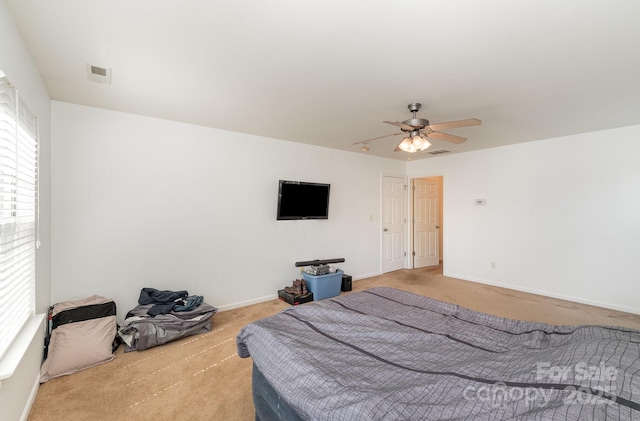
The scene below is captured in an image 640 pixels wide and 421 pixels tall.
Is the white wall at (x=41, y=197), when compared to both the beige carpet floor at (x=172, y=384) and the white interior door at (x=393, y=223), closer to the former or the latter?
the beige carpet floor at (x=172, y=384)

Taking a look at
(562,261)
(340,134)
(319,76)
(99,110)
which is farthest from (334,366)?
(562,261)

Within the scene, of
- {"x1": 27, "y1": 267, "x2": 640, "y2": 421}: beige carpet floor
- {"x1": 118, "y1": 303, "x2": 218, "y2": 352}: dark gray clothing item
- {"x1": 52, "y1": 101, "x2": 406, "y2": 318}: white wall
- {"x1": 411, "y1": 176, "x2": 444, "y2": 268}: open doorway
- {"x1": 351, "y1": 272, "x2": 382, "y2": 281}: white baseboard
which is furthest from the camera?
{"x1": 411, "y1": 176, "x2": 444, "y2": 268}: open doorway

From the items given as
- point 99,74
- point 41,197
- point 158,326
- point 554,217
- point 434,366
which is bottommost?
point 158,326

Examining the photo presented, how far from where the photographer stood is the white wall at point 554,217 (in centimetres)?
353

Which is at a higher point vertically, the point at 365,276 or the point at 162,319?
the point at 162,319

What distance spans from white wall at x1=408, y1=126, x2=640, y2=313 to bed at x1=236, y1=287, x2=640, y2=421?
11.0 ft

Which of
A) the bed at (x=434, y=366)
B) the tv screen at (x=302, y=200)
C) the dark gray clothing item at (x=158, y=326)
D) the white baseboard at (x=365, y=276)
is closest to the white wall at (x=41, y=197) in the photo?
the dark gray clothing item at (x=158, y=326)

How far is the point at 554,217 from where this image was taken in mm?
4055

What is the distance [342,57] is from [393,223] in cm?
430

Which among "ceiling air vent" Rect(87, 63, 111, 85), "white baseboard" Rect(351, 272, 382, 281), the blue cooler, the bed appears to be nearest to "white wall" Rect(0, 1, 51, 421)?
"ceiling air vent" Rect(87, 63, 111, 85)

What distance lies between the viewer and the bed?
0.87m

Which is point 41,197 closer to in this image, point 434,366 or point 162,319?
point 162,319

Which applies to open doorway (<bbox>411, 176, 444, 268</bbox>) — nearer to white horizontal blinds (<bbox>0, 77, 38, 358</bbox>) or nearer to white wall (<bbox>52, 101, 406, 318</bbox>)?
white wall (<bbox>52, 101, 406, 318</bbox>)

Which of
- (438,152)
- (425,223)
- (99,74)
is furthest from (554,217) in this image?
(99,74)
